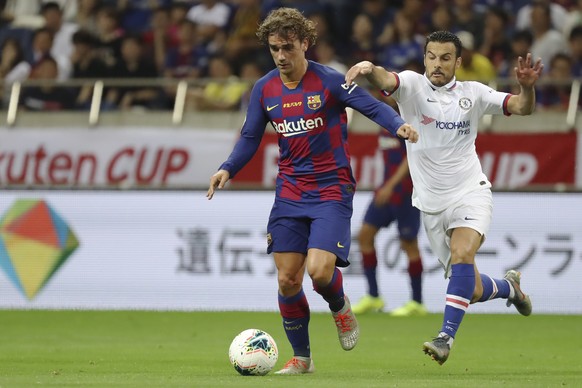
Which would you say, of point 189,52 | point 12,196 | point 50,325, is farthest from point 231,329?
point 189,52

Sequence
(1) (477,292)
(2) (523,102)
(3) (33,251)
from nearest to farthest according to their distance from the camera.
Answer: (2) (523,102) < (1) (477,292) < (3) (33,251)

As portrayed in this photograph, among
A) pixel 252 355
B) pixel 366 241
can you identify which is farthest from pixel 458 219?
pixel 366 241

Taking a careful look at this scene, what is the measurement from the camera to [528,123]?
57.0ft

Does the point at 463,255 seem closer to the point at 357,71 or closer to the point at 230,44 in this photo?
the point at 357,71

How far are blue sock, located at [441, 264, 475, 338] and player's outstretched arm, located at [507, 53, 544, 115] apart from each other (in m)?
1.17

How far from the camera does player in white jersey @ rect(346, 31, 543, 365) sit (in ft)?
30.5

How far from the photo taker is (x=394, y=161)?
48.2 feet

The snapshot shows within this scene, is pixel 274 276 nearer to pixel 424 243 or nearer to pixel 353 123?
pixel 424 243

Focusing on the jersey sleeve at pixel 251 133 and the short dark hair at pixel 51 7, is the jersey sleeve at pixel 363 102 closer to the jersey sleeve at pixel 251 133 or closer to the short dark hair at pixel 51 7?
the jersey sleeve at pixel 251 133

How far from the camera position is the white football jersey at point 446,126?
9438 mm

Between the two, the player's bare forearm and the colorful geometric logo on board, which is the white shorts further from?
the colorful geometric logo on board

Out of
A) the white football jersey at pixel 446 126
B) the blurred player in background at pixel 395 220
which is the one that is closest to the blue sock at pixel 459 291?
the white football jersey at pixel 446 126

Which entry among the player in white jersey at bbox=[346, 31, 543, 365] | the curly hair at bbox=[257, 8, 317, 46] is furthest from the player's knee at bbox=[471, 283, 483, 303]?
the curly hair at bbox=[257, 8, 317, 46]

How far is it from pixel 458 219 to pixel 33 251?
26.0 feet
